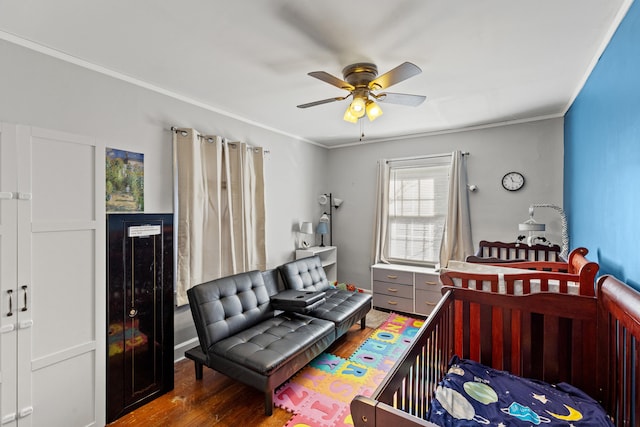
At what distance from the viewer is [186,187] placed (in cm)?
276

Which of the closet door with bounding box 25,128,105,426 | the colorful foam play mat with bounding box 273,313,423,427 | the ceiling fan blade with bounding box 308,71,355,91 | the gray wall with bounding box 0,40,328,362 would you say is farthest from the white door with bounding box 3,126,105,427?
the ceiling fan blade with bounding box 308,71,355,91

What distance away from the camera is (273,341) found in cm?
235

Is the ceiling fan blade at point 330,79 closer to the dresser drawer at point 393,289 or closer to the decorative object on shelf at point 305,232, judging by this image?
the decorative object on shelf at point 305,232

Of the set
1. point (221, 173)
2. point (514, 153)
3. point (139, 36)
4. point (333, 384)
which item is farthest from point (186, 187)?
point (514, 153)

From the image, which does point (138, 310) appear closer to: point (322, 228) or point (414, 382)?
point (414, 382)

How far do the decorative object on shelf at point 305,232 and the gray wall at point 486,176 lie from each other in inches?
28.7

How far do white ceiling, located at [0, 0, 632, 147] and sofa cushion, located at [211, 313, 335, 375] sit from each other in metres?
2.13

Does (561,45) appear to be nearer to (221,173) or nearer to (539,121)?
(539,121)

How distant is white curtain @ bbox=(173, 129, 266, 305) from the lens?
276cm

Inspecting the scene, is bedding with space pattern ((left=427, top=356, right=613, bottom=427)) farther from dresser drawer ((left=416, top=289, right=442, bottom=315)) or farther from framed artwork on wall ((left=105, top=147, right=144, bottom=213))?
framed artwork on wall ((left=105, top=147, right=144, bottom=213))

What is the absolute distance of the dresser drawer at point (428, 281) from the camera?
3.70m

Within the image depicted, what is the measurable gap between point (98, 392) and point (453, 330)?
7.72ft

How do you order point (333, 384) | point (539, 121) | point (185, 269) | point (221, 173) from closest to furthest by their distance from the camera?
point (333, 384) → point (185, 269) → point (221, 173) → point (539, 121)

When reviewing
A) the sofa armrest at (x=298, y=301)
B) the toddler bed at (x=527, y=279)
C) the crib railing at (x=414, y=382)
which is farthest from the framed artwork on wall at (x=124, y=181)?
the toddler bed at (x=527, y=279)
